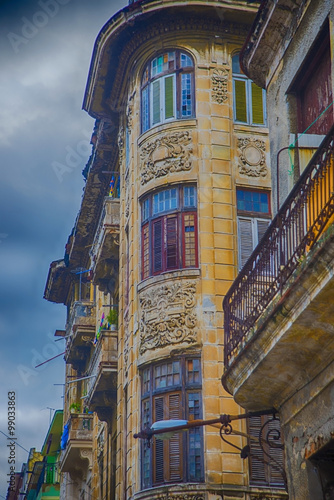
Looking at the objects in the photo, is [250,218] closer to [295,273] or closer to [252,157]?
[252,157]

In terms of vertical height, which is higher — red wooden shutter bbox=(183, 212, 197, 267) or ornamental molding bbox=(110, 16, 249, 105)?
ornamental molding bbox=(110, 16, 249, 105)

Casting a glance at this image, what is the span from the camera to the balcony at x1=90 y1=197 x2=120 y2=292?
25672 mm

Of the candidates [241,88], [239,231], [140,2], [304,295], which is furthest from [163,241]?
[304,295]

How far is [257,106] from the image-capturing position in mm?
22531

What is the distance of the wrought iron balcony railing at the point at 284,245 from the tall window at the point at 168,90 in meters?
9.55

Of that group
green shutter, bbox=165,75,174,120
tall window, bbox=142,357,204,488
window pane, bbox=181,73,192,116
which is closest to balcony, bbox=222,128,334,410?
tall window, bbox=142,357,204,488

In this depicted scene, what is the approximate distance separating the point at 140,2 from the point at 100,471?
45.9 ft

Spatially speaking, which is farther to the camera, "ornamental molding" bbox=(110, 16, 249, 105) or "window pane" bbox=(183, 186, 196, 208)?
"ornamental molding" bbox=(110, 16, 249, 105)

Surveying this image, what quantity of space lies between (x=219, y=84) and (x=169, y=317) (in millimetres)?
5954

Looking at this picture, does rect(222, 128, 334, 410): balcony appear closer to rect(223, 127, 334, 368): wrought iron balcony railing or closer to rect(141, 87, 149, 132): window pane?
rect(223, 127, 334, 368): wrought iron balcony railing

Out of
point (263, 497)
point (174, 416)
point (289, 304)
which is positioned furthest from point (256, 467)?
point (289, 304)

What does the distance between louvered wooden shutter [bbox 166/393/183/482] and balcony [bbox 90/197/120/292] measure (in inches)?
282

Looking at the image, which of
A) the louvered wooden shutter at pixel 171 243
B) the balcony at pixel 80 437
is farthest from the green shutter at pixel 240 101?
the balcony at pixel 80 437

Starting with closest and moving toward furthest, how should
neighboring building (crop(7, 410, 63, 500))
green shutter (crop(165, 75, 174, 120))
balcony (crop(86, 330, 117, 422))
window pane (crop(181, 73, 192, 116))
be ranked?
window pane (crop(181, 73, 192, 116)) < green shutter (crop(165, 75, 174, 120)) < balcony (crop(86, 330, 117, 422)) < neighboring building (crop(7, 410, 63, 500))
